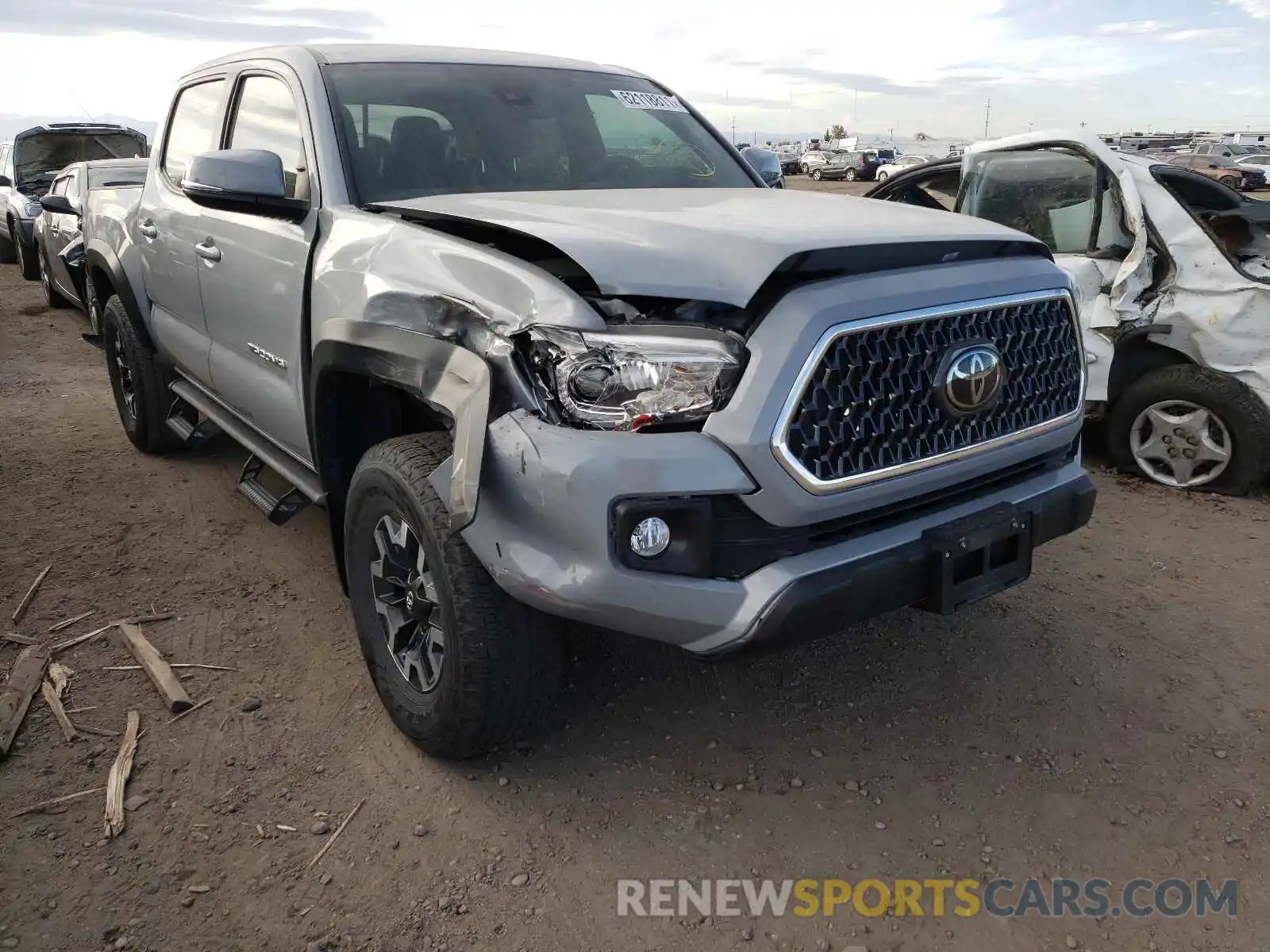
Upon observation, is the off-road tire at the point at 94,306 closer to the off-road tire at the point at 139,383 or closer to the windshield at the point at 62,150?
the off-road tire at the point at 139,383

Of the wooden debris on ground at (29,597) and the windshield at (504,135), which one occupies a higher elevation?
the windshield at (504,135)

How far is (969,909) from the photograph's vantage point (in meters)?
2.23

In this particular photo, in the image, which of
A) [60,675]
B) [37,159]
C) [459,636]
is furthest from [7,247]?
[459,636]

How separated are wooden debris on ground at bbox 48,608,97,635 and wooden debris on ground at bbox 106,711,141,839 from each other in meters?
0.74

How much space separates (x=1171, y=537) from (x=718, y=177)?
2541 millimetres

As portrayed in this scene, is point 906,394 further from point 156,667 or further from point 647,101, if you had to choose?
point 156,667

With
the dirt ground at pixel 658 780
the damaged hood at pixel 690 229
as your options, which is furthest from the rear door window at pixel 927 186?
the damaged hood at pixel 690 229

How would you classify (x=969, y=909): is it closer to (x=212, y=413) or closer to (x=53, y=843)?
(x=53, y=843)

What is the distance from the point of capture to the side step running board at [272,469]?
3295mm

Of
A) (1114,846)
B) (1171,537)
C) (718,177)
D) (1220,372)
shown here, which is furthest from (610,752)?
(1220,372)

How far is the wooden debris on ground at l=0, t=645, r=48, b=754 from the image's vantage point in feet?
9.47

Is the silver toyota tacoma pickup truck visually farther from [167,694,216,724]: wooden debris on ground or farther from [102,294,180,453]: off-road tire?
[102,294,180,453]: off-road tire

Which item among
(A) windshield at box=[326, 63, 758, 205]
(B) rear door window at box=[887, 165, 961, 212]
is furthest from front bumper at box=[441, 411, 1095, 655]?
(B) rear door window at box=[887, 165, 961, 212]

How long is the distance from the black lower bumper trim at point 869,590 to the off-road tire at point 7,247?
47.1ft
